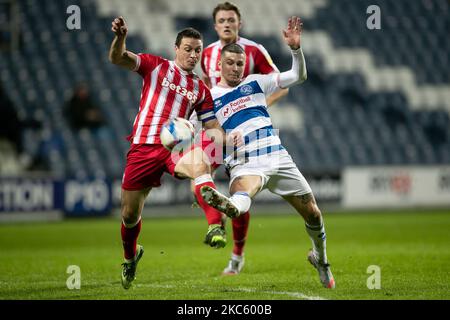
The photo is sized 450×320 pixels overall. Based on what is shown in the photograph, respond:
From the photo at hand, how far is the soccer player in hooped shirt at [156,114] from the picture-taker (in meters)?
6.16

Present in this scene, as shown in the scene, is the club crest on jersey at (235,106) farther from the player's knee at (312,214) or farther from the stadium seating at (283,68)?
the stadium seating at (283,68)

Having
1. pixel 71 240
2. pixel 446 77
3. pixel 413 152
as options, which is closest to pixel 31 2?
pixel 71 240

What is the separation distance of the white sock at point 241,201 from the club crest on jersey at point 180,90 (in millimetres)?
1037

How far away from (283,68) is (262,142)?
13.6m

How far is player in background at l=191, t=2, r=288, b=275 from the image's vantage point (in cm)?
759

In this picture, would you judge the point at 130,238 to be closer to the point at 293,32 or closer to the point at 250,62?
the point at 293,32

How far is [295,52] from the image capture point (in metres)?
6.28

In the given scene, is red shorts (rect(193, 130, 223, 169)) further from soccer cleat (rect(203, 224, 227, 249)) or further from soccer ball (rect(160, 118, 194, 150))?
soccer cleat (rect(203, 224, 227, 249))

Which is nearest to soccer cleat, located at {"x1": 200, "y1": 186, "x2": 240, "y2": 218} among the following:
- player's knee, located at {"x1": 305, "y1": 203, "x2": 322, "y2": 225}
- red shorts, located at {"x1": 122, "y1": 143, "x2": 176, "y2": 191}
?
red shorts, located at {"x1": 122, "y1": 143, "x2": 176, "y2": 191}

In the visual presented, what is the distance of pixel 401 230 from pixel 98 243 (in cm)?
524

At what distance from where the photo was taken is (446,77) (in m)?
22.1

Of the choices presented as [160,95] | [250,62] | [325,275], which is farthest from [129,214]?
[250,62]

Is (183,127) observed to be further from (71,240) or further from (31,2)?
(31,2)

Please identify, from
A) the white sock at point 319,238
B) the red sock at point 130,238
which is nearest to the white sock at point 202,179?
the red sock at point 130,238
